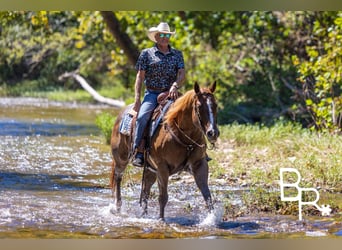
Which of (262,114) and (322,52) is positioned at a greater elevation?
(322,52)

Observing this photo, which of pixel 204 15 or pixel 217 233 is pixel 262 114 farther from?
pixel 217 233

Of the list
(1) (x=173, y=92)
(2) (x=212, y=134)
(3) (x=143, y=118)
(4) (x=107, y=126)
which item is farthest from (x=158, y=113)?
(4) (x=107, y=126)

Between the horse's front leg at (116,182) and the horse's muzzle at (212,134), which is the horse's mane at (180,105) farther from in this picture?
the horse's front leg at (116,182)

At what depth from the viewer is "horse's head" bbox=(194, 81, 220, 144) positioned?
601 cm

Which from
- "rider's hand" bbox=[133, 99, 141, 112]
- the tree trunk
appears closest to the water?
"rider's hand" bbox=[133, 99, 141, 112]

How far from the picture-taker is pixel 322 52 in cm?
1234

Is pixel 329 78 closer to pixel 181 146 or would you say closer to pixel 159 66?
pixel 159 66

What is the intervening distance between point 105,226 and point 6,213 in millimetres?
951

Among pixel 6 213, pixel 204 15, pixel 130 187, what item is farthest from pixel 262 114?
pixel 6 213

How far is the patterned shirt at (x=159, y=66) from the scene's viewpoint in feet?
22.2

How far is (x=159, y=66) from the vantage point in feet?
22.2

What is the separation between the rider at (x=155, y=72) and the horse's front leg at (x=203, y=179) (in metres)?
0.57

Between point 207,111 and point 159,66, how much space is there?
88cm

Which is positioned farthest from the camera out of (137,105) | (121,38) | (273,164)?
(121,38)
